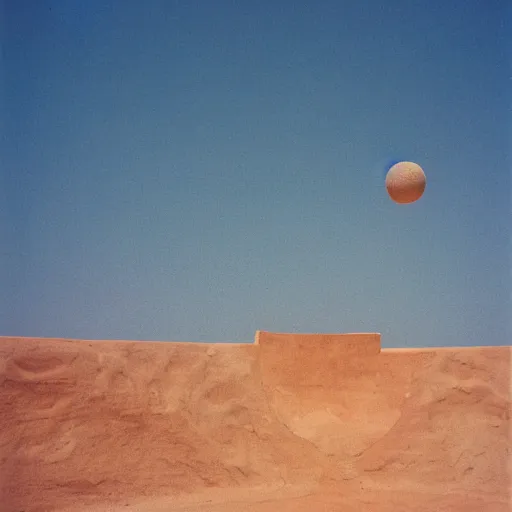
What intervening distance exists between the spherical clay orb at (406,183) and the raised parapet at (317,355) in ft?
7.54

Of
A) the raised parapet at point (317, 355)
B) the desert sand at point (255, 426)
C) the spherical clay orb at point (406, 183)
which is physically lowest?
the desert sand at point (255, 426)

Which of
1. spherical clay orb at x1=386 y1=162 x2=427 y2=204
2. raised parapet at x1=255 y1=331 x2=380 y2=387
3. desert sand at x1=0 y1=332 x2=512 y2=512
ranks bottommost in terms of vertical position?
desert sand at x1=0 y1=332 x2=512 y2=512

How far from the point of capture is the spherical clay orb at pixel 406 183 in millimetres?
9258

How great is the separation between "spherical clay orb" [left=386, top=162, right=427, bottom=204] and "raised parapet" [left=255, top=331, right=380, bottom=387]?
230 cm

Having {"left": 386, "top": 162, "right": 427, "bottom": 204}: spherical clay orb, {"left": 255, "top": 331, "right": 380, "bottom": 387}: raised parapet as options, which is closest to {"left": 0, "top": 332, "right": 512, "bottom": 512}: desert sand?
{"left": 255, "top": 331, "right": 380, "bottom": 387}: raised parapet

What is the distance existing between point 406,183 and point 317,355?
10.2 ft

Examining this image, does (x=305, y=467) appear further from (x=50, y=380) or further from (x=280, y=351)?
(x=50, y=380)

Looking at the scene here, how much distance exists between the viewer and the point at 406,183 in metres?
9.26

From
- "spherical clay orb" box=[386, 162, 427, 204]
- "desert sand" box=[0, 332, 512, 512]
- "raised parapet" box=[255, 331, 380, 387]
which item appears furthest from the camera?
"spherical clay orb" box=[386, 162, 427, 204]

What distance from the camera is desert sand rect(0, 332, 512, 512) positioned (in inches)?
282

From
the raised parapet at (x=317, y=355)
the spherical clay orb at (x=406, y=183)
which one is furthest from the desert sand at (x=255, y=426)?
the spherical clay orb at (x=406, y=183)

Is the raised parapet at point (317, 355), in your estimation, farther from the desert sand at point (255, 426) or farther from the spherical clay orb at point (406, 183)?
the spherical clay orb at point (406, 183)

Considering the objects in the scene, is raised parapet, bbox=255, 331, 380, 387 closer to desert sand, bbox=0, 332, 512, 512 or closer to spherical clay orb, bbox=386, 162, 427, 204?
desert sand, bbox=0, 332, 512, 512

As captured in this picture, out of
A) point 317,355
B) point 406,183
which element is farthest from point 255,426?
point 406,183
